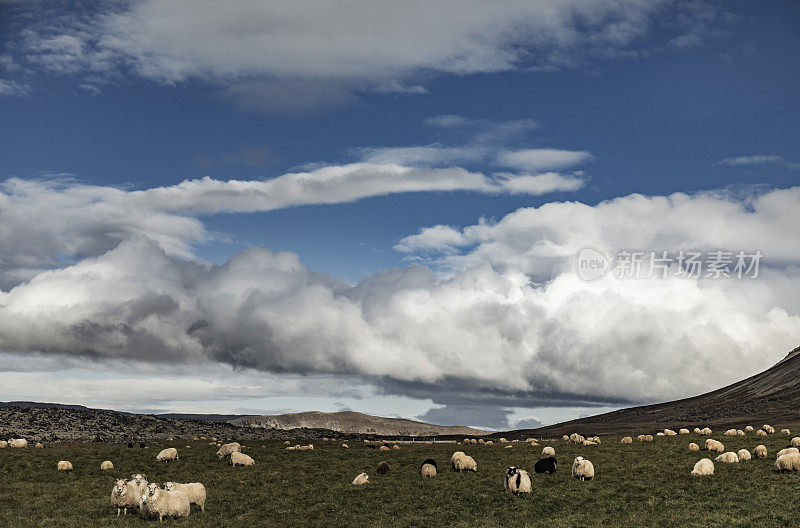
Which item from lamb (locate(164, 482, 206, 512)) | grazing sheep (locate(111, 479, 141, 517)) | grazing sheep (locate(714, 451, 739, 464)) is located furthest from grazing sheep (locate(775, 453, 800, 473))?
grazing sheep (locate(111, 479, 141, 517))

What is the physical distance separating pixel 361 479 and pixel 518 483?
12.0 meters

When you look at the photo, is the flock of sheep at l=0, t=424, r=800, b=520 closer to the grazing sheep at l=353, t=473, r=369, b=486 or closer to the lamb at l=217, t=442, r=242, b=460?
the grazing sheep at l=353, t=473, r=369, b=486

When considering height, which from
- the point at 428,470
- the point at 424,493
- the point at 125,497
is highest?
the point at 428,470

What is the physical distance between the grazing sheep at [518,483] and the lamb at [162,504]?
18360mm

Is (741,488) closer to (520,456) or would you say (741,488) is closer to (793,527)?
(793,527)

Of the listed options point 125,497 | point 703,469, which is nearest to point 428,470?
point 703,469

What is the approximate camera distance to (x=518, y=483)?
126ft

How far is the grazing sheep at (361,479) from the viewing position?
44.8 meters

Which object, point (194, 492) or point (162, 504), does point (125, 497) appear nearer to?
point (194, 492)

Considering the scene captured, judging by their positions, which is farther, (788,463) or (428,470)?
(428,470)

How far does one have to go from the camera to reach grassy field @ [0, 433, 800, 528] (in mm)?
32562

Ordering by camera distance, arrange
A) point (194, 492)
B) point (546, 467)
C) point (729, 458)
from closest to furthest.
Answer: point (194, 492)
point (729, 458)
point (546, 467)

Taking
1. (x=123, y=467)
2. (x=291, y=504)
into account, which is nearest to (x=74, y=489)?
(x=123, y=467)

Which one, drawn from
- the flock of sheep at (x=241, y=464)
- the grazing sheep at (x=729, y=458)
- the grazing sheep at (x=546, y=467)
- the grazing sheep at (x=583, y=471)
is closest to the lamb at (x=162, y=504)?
the flock of sheep at (x=241, y=464)
